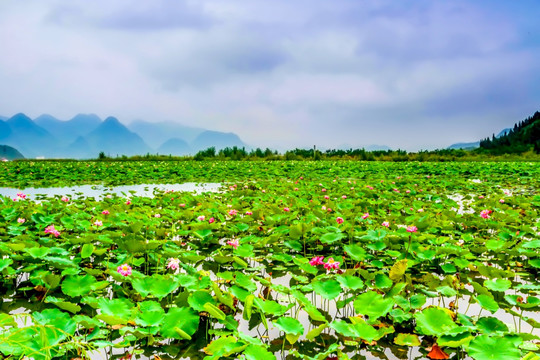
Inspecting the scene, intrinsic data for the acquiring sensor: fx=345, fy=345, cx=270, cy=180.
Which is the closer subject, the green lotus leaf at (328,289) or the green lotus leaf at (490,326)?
the green lotus leaf at (490,326)

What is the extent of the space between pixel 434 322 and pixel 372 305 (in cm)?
30

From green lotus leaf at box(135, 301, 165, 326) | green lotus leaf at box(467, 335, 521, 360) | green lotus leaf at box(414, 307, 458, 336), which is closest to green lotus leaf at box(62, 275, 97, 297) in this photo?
green lotus leaf at box(135, 301, 165, 326)

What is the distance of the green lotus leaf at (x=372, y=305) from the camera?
1.71 meters

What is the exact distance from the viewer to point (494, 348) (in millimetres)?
1414

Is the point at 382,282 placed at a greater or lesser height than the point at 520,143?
lesser

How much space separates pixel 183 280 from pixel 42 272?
928 mm

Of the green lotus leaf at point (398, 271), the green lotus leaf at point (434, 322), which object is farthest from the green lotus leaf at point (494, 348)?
the green lotus leaf at point (398, 271)

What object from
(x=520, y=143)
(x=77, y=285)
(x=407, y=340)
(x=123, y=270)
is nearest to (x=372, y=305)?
(x=407, y=340)

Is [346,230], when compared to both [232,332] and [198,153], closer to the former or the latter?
[232,332]

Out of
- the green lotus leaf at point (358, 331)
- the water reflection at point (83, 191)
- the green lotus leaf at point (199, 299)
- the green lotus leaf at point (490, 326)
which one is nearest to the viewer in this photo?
the green lotus leaf at point (358, 331)

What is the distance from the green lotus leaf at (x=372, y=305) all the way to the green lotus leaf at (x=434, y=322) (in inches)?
6.2

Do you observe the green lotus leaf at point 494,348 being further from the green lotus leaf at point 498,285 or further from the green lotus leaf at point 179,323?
the green lotus leaf at point 179,323

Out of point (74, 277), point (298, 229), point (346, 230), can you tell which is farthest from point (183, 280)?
point (346, 230)

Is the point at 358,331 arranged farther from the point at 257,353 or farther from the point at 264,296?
the point at 264,296
